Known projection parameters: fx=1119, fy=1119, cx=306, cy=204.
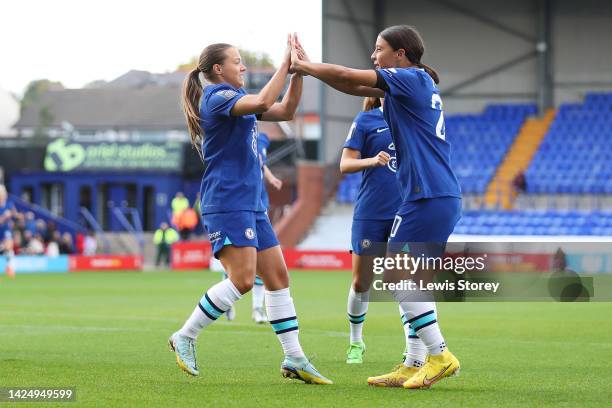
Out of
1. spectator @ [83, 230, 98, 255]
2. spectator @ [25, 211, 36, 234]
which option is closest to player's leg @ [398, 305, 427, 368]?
spectator @ [25, 211, 36, 234]

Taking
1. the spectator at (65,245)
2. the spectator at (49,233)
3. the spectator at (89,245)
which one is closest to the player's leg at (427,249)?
the spectator at (49,233)

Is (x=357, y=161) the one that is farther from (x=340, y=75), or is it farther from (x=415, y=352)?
(x=340, y=75)

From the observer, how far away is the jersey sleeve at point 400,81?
6.76 m

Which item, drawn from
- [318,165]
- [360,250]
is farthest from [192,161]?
[360,250]

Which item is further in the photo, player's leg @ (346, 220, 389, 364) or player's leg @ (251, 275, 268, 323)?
player's leg @ (251, 275, 268, 323)

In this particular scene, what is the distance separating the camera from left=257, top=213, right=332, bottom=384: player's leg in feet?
24.6

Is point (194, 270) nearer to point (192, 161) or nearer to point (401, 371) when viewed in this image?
point (192, 161)

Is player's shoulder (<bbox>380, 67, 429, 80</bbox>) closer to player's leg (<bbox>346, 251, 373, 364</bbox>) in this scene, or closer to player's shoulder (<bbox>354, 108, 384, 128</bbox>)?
player's shoulder (<bbox>354, 108, 384, 128</bbox>)

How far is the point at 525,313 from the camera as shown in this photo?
1489 centimetres

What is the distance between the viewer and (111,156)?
40125 millimetres

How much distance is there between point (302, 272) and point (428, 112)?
2148cm

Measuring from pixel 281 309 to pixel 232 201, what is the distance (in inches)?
32.3

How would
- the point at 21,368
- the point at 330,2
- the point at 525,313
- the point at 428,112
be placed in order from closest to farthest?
the point at 428,112 → the point at 21,368 → the point at 525,313 → the point at 330,2

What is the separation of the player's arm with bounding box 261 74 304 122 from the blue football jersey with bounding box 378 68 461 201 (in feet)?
1.97
